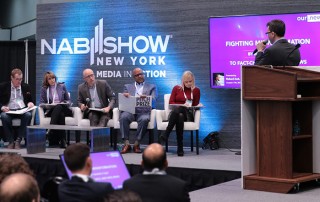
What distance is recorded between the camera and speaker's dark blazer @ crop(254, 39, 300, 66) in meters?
5.30

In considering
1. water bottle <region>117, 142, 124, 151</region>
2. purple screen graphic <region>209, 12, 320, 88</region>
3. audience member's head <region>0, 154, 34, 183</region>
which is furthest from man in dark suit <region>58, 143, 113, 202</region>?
water bottle <region>117, 142, 124, 151</region>

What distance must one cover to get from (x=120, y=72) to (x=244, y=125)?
4.78 m

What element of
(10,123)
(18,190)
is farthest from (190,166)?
(18,190)

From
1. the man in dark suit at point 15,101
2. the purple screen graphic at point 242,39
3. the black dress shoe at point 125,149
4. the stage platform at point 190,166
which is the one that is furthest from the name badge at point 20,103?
the purple screen graphic at point 242,39

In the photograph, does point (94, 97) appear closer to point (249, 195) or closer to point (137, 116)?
point (137, 116)

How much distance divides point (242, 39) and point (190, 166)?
241cm

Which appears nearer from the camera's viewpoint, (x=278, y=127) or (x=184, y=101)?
(x=278, y=127)

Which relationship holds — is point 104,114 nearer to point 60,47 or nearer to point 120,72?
point 120,72

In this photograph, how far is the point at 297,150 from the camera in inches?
218

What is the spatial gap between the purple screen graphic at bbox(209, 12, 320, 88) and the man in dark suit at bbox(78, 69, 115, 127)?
1547mm

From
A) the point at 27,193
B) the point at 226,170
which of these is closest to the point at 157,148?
the point at 27,193

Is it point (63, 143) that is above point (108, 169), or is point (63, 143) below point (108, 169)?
below

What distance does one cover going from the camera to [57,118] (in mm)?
8961

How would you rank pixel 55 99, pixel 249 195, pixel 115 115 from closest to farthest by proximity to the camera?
1. pixel 249 195
2. pixel 115 115
3. pixel 55 99
